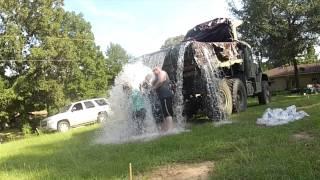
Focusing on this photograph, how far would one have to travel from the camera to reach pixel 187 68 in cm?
1457

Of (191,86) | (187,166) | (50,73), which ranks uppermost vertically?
(50,73)

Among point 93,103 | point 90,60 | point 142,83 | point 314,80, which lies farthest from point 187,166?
point 314,80

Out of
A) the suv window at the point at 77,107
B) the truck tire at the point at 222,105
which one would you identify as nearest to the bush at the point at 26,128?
the suv window at the point at 77,107

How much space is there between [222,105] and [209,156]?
22.3 ft

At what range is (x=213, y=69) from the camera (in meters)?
14.8

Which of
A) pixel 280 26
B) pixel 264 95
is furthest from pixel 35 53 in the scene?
pixel 280 26

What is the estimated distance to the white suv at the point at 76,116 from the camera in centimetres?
2673

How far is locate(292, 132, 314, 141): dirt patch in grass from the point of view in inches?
360

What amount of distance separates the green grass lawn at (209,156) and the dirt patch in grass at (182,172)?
0.17 metres

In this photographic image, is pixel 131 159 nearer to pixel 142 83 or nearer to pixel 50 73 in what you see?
pixel 142 83

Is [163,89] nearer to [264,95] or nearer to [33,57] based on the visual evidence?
[264,95]

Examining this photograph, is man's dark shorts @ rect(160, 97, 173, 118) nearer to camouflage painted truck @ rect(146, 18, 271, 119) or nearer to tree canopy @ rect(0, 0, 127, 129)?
camouflage painted truck @ rect(146, 18, 271, 119)

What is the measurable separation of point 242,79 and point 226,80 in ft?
6.98

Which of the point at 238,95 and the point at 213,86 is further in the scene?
the point at 238,95
